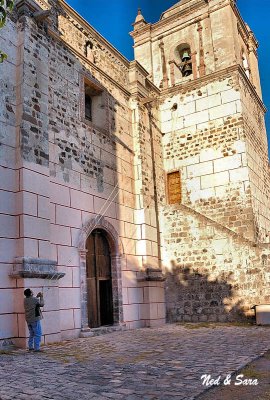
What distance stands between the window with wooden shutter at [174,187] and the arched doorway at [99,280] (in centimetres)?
380

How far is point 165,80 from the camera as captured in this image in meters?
14.7

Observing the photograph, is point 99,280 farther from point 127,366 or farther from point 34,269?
point 127,366

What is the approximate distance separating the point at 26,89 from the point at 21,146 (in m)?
1.28

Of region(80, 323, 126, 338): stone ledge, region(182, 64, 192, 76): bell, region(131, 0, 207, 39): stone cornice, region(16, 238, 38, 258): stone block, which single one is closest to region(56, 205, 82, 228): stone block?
region(16, 238, 38, 258): stone block

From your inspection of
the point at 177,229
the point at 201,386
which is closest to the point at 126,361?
the point at 201,386

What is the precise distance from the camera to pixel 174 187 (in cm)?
1330

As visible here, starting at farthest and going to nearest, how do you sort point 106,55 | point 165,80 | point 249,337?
1. point 165,80
2. point 106,55
3. point 249,337

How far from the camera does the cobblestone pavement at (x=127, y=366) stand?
399cm

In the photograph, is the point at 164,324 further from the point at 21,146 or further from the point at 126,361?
the point at 21,146

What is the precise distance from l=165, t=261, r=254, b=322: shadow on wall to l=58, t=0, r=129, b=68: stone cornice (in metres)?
6.44

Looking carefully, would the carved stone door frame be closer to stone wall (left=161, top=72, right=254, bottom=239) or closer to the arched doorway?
the arched doorway

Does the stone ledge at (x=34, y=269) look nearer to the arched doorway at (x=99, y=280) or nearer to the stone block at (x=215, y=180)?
the arched doorway at (x=99, y=280)

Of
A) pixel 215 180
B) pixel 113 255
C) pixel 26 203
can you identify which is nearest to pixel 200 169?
pixel 215 180

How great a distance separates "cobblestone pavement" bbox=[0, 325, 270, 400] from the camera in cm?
399
